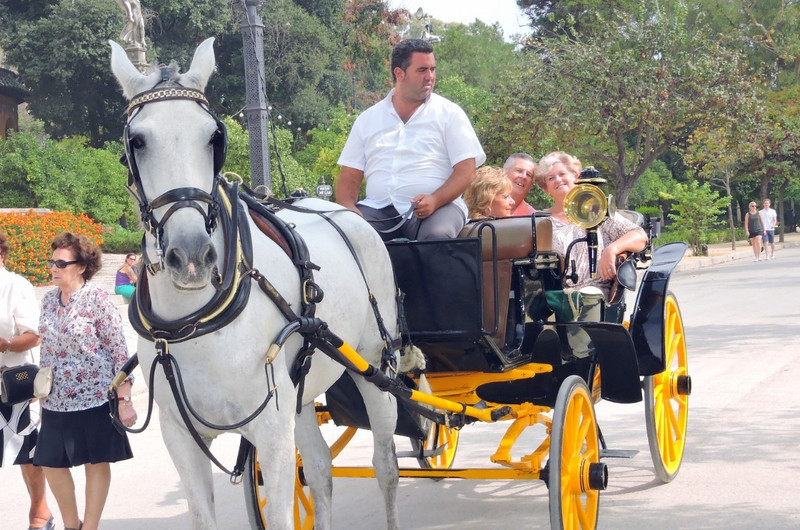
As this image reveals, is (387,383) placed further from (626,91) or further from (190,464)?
(626,91)

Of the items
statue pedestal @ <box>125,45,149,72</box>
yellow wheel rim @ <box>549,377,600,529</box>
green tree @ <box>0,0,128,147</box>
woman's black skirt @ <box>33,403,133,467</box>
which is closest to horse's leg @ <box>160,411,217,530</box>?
woman's black skirt @ <box>33,403,133,467</box>

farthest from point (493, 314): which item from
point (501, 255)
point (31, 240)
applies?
point (31, 240)

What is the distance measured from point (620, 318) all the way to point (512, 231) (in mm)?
1446

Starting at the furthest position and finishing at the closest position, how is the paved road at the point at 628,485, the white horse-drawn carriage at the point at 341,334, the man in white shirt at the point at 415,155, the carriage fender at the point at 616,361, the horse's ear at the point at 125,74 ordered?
1. the paved road at the point at 628,485
2. the carriage fender at the point at 616,361
3. the man in white shirt at the point at 415,155
4. the horse's ear at the point at 125,74
5. the white horse-drawn carriage at the point at 341,334

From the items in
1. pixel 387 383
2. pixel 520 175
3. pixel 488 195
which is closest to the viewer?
pixel 387 383

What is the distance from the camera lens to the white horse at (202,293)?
10.00ft

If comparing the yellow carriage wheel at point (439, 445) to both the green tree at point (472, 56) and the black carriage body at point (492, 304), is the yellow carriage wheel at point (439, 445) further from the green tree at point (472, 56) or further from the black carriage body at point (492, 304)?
the green tree at point (472, 56)

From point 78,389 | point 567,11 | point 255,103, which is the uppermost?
point 567,11

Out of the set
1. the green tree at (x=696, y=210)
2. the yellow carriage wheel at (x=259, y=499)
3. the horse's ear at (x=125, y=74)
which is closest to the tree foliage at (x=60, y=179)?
the green tree at (x=696, y=210)

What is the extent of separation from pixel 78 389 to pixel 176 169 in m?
2.23

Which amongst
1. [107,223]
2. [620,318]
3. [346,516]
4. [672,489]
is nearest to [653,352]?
[620,318]

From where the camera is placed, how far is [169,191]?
9.96 ft

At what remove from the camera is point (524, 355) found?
509 centimetres

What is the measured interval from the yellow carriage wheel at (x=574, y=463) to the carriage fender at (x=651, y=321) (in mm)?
837
